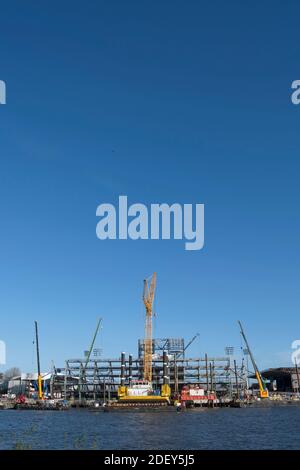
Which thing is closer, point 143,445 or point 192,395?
point 143,445

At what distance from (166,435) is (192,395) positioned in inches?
4826

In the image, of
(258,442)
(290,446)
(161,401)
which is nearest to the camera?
(290,446)

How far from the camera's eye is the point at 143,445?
210 ft
